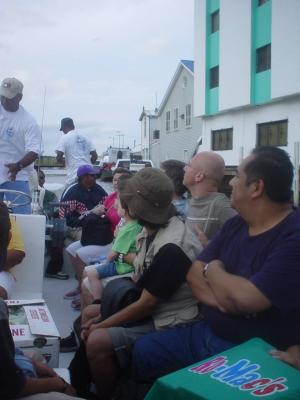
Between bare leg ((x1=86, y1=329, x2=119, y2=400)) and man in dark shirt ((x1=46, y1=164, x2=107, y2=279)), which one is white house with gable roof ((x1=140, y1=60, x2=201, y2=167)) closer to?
man in dark shirt ((x1=46, y1=164, x2=107, y2=279))

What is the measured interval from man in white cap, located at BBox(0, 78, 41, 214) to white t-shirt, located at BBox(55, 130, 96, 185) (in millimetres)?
1949

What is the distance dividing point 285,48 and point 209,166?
1929 centimetres

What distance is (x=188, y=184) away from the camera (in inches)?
144

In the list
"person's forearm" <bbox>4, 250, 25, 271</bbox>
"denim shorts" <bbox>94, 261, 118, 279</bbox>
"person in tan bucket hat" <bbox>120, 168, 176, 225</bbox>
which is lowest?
"denim shorts" <bbox>94, 261, 118, 279</bbox>

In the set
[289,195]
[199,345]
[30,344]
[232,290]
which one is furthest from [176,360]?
[289,195]

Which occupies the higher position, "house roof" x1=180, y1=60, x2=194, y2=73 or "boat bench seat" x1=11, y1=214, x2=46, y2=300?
"house roof" x1=180, y1=60, x2=194, y2=73

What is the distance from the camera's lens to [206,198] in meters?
3.53

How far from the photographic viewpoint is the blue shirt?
2.11 metres

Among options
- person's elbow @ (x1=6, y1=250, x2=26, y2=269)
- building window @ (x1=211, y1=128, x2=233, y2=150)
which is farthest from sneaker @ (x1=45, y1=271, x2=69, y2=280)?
building window @ (x1=211, y1=128, x2=233, y2=150)

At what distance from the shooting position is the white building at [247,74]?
21.4 meters

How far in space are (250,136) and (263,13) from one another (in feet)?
19.5

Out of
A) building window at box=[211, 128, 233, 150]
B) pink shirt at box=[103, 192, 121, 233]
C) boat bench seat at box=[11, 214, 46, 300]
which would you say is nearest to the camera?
boat bench seat at box=[11, 214, 46, 300]

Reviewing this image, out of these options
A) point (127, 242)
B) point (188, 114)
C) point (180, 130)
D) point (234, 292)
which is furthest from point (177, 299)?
point (180, 130)

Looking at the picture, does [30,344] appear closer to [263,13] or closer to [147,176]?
[147,176]
